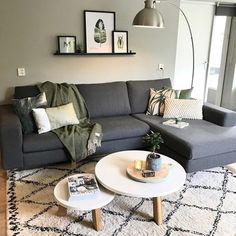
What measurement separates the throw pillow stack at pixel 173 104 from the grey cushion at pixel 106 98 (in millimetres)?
364

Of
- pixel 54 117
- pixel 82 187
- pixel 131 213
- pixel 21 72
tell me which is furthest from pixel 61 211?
pixel 21 72

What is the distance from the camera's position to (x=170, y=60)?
4.23m

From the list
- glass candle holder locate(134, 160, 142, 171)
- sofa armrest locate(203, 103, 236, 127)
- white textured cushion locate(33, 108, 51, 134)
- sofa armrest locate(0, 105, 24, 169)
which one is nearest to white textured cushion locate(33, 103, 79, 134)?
white textured cushion locate(33, 108, 51, 134)

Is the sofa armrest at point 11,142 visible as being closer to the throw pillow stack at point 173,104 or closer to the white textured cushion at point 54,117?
the white textured cushion at point 54,117

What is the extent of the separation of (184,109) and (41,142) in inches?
71.8

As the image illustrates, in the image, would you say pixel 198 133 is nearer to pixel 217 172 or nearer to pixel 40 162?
pixel 217 172

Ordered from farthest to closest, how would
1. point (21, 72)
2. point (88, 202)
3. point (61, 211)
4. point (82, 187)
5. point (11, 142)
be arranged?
point (21, 72)
point (11, 142)
point (61, 211)
point (82, 187)
point (88, 202)

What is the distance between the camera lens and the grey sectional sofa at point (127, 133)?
8.82 feet

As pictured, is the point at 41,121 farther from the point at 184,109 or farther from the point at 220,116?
the point at 220,116

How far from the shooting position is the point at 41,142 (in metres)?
2.77

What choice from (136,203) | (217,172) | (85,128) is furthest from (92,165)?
(217,172)

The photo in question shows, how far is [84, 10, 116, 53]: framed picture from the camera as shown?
3581 millimetres

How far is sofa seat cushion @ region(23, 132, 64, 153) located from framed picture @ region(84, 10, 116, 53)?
1.41 metres

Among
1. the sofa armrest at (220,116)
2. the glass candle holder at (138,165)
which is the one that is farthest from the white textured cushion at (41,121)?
the sofa armrest at (220,116)
